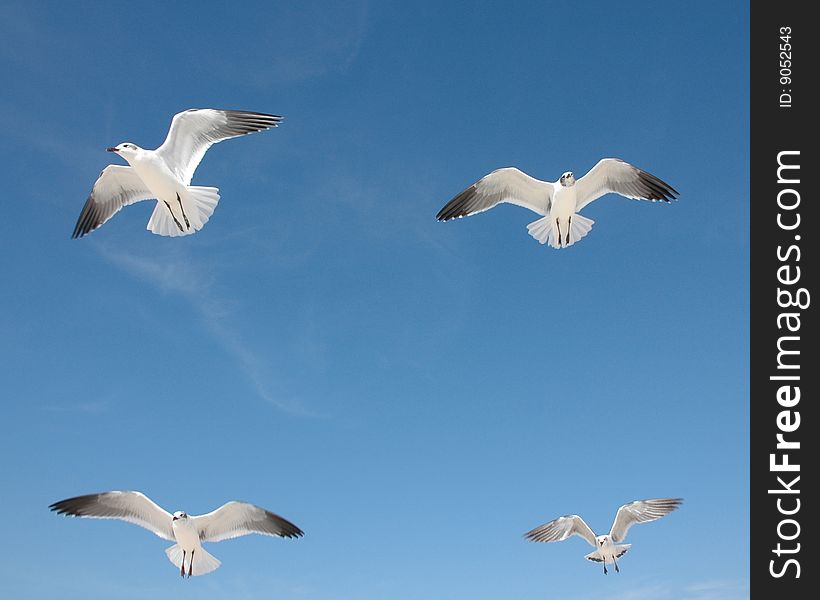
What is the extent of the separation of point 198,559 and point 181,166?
Result: 5612mm

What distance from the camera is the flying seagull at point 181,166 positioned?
33.7ft

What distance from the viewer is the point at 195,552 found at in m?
10.6

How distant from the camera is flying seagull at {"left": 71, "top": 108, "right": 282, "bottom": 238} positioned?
10.3 meters

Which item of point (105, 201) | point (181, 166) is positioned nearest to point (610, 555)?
point (181, 166)

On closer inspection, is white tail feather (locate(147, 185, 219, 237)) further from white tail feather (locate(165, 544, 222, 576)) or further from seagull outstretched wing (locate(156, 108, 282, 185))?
white tail feather (locate(165, 544, 222, 576))

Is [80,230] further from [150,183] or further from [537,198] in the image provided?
[537,198]

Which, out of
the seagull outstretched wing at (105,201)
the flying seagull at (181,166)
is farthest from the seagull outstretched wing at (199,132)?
the seagull outstretched wing at (105,201)

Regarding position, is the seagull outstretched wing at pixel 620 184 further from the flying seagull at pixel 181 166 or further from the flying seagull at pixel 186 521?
the flying seagull at pixel 186 521

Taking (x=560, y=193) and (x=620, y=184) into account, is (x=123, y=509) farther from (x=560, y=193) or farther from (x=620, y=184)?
(x=620, y=184)

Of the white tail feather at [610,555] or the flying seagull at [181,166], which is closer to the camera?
the flying seagull at [181,166]

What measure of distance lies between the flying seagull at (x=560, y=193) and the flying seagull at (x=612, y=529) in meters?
5.05
